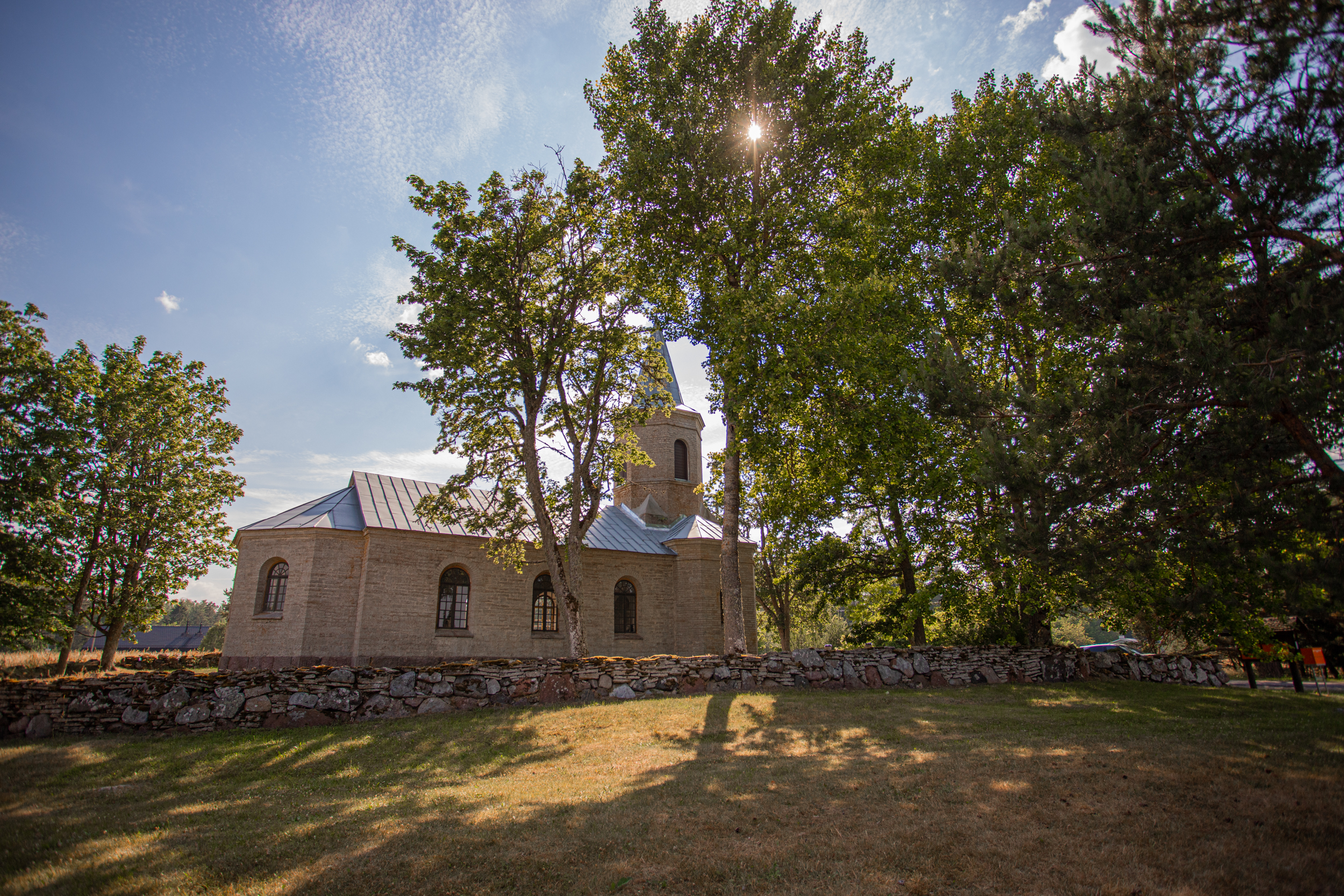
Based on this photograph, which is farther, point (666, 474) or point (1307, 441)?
point (666, 474)

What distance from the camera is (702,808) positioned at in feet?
19.6

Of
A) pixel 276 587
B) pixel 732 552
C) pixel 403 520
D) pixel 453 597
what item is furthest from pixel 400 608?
pixel 732 552

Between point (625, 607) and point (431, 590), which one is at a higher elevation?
point (431, 590)

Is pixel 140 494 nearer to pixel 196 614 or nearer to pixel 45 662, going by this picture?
pixel 45 662

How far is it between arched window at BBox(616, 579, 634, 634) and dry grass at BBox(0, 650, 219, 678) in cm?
1537

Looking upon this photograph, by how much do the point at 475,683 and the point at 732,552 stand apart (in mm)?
6461

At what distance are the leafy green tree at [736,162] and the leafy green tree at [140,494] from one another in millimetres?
19076

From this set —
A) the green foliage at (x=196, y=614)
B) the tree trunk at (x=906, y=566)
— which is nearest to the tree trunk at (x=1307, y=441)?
the tree trunk at (x=906, y=566)

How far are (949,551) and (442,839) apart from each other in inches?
584

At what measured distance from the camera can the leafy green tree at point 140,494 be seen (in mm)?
21047

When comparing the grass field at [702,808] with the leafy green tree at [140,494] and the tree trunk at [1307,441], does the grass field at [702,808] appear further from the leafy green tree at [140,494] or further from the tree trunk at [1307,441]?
the leafy green tree at [140,494]

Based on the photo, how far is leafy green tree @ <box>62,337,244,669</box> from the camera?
21.0 meters

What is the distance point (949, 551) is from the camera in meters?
16.8

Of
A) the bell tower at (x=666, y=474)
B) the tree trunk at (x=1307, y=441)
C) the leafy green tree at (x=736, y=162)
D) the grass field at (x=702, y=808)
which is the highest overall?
the leafy green tree at (x=736, y=162)
